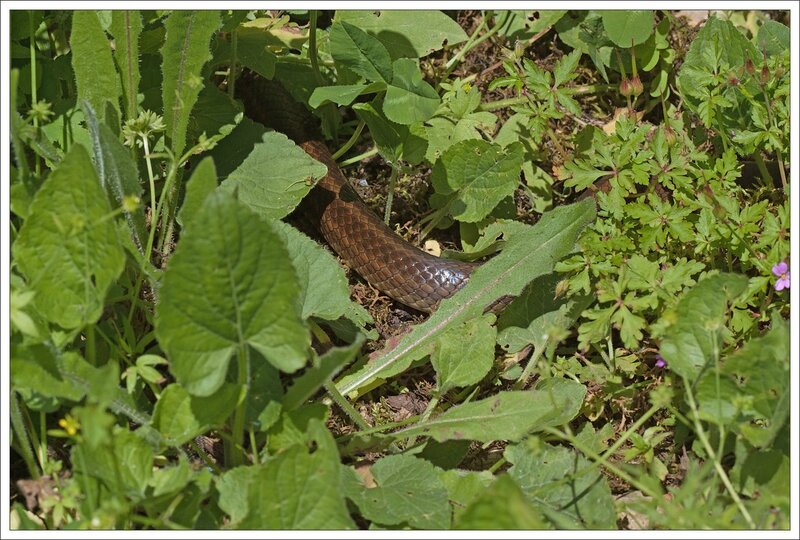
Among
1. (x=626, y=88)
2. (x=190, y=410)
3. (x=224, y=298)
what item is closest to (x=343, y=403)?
(x=190, y=410)

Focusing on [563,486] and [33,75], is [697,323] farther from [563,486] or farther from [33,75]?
[33,75]

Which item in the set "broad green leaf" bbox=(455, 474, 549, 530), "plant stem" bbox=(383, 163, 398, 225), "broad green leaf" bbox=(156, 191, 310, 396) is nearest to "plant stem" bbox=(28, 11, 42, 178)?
"broad green leaf" bbox=(156, 191, 310, 396)

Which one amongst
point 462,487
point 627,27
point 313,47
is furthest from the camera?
point 627,27

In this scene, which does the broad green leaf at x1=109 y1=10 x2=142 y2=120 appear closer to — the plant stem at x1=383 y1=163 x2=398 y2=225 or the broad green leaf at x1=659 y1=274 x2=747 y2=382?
the plant stem at x1=383 y1=163 x2=398 y2=225

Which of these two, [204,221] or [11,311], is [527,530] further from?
[11,311]

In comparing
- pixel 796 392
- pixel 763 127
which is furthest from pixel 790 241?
pixel 796 392

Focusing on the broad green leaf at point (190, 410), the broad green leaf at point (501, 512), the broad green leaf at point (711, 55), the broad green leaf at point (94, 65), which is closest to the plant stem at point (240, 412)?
the broad green leaf at point (190, 410)
